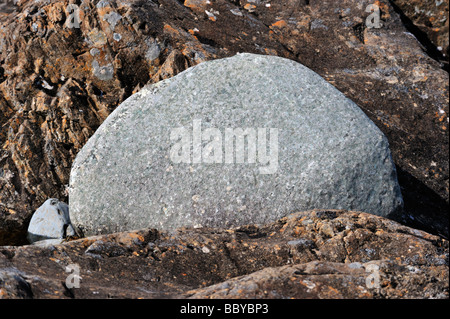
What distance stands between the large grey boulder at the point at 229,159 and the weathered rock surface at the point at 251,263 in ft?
1.02

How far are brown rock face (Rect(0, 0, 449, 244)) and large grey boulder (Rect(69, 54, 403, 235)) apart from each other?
1152 mm

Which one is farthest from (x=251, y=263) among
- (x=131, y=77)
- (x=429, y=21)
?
(x=429, y=21)

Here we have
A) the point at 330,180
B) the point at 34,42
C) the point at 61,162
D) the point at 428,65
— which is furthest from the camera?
the point at 428,65

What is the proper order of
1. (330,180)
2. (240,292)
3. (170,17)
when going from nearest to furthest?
(240,292) → (330,180) → (170,17)

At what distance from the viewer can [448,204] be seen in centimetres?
582

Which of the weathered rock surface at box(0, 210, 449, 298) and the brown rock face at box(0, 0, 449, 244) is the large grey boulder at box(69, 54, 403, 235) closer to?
the weathered rock surface at box(0, 210, 449, 298)

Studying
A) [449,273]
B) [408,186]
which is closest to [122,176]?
[449,273]

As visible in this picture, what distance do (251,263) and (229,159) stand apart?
1111 mm

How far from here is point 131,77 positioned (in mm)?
5734

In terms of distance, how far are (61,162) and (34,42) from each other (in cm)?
169

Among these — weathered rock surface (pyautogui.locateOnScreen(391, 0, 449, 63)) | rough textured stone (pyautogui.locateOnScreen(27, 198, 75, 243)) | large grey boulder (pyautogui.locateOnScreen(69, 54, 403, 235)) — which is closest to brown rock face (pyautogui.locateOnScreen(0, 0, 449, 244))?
rough textured stone (pyautogui.locateOnScreen(27, 198, 75, 243))

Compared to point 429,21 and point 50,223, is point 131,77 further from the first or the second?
point 429,21

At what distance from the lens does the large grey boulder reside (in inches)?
160
